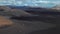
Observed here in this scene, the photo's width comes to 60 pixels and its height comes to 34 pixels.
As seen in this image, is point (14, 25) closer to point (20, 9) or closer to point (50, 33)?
point (20, 9)

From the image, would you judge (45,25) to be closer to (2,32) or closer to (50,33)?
(50,33)

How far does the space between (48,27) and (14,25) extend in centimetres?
25

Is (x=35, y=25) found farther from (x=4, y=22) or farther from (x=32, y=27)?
(x=4, y=22)

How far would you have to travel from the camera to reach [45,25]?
2.68 ft

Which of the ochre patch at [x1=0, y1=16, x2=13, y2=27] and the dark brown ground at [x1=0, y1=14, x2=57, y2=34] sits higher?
the ochre patch at [x1=0, y1=16, x2=13, y2=27]

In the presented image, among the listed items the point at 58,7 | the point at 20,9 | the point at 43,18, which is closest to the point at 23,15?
the point at 20,9

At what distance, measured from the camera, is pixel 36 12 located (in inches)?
32.5

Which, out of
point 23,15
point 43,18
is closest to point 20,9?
point 23,15

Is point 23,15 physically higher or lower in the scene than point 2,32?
higher

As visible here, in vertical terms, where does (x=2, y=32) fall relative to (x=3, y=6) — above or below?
below

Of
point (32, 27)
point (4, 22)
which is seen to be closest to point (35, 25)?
point (32, 27)

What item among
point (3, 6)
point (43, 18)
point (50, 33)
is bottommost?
point (50, 33)

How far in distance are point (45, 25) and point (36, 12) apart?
116mm

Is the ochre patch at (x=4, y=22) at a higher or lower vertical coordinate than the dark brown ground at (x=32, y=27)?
higher
